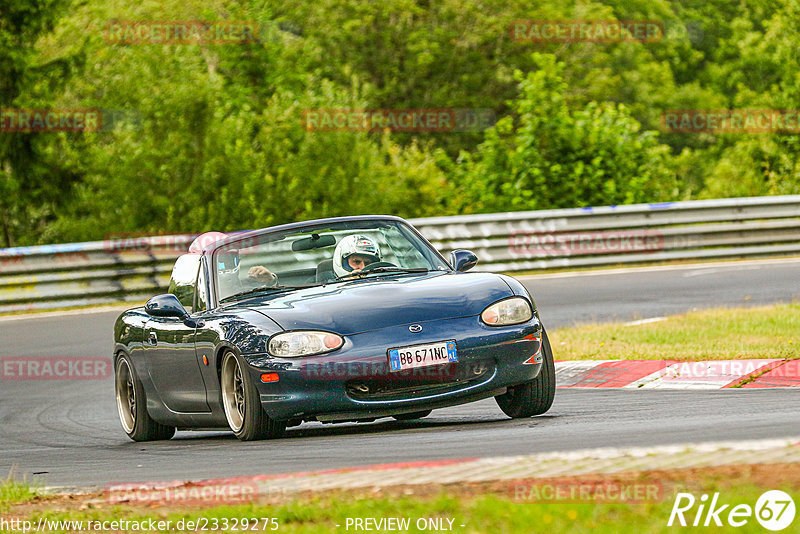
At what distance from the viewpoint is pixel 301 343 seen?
7871 mm

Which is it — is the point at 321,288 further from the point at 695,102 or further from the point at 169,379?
the point at 695,102

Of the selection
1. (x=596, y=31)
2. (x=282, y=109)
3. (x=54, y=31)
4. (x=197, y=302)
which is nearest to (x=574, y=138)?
(x=282, y=109)

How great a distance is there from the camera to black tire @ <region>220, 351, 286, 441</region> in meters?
8.02

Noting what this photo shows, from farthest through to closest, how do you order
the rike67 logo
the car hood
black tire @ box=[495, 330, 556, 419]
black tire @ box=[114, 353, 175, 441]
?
black tire @ box=[114, 353, 175, 441], black tire @ box=[495, 330, 556, 419], the car hood, the rike67 logo

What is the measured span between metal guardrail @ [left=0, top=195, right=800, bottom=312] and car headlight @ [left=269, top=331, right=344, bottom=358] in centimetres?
1259

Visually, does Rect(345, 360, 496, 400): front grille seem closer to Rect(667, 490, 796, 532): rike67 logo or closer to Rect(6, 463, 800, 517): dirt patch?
Rect(6, 463, 800, 517): dirt patch

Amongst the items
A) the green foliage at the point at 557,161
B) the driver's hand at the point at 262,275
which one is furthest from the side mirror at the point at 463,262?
the green foliage at the point at 557,161

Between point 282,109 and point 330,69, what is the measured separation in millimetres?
24387

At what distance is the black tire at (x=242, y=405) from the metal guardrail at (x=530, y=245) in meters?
12.0

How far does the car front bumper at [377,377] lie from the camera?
25.5 feet

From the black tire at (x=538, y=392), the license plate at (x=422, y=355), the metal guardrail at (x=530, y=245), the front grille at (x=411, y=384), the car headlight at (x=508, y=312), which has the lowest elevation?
the metal guardrail at (x=530, y=245)

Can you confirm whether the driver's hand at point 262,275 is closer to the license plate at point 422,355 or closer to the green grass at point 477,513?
the license plate at point 422,355

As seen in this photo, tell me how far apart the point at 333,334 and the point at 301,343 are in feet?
0.63

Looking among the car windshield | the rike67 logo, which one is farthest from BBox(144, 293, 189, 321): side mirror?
the rike67 logo
